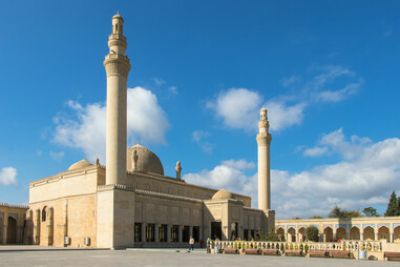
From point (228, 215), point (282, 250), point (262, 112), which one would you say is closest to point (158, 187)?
point (228, 215)

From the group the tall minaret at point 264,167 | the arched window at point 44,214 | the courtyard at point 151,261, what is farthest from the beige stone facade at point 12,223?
the courtyard at point 151,261

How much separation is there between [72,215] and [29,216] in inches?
406

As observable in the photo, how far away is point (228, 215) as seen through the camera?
45031 millimetres

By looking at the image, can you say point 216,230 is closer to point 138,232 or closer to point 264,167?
point 264,167

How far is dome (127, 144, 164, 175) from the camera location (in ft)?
156

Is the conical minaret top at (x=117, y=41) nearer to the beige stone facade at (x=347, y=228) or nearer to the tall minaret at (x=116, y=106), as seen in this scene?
the tall minaret at (x=116, y=106)

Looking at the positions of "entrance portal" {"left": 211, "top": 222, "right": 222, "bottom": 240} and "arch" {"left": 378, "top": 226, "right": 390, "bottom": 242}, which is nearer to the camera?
"entrance portal" {"left": 211, "top": 222, "right": 222, "bottom": 240}

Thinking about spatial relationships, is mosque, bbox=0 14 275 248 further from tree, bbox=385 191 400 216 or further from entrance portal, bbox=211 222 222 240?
tree, bbox=385 191 400 216

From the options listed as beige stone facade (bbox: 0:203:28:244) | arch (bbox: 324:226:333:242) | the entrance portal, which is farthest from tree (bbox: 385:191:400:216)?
beige stone facade (bbox: 0:203:28:244)

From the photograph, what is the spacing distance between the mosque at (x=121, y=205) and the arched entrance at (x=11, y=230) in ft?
Result: 0.35

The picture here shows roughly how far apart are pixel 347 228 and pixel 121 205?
119 ft

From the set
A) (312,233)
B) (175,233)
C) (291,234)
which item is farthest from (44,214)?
(291,234)

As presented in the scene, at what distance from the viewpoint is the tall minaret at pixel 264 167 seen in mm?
51969

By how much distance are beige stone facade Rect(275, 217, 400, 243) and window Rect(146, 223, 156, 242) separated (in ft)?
67.6
